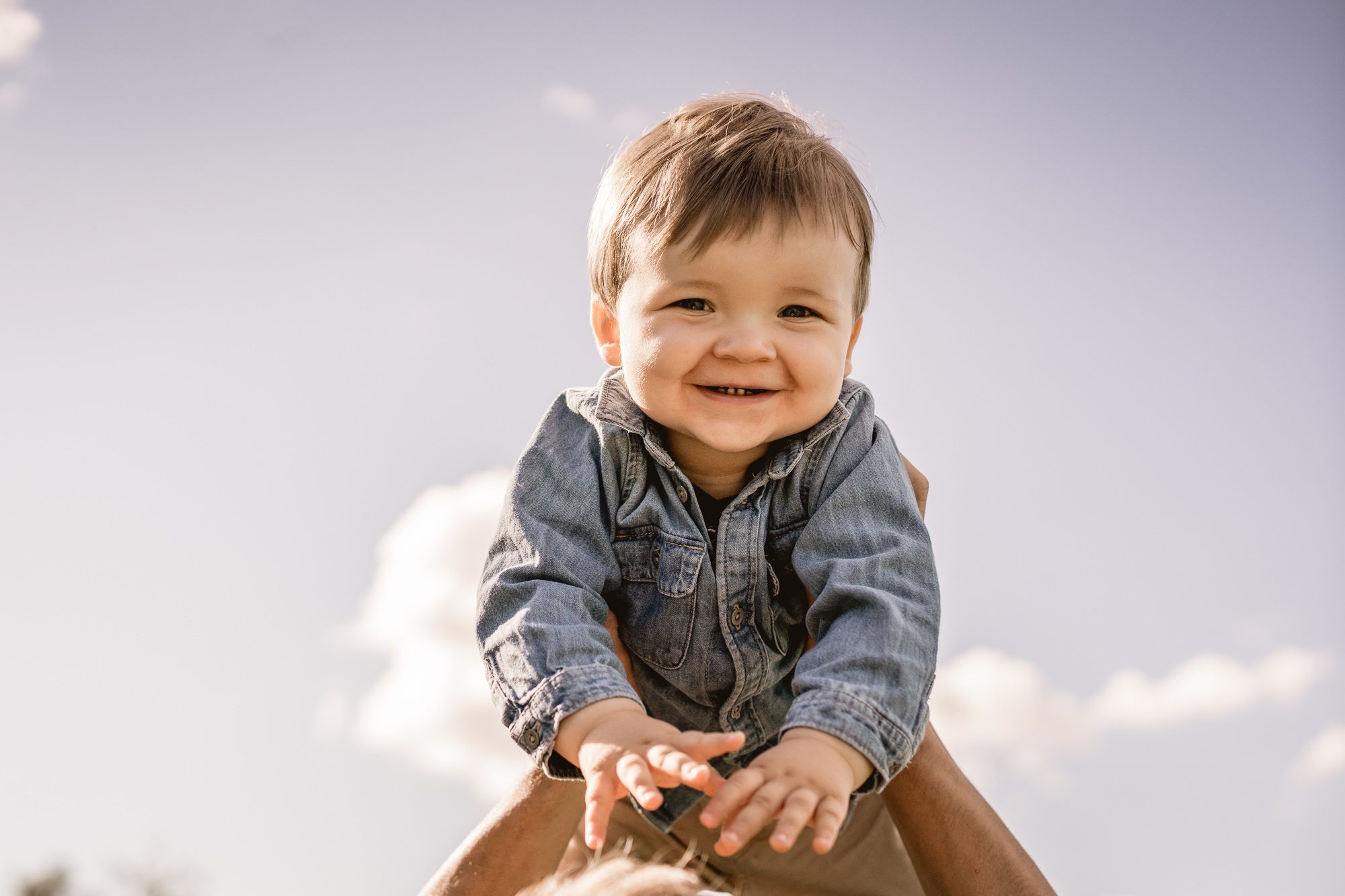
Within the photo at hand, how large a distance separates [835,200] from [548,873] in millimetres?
2178

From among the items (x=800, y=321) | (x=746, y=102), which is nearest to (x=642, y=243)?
(x=800, y=321)

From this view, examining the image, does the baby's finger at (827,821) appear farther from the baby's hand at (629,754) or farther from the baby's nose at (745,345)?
the baby's nose at (745,345)

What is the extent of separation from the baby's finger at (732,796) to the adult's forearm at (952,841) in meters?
1.45

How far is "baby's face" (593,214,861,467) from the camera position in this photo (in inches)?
101

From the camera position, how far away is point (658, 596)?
110 inches

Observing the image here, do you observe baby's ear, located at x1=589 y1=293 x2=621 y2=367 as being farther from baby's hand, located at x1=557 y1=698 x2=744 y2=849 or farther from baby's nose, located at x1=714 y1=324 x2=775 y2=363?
baby's hand, located at x1=557 y1=698 x2=744 y2=849

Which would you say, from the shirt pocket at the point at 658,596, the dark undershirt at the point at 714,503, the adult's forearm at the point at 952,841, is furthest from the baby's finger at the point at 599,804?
the adult's forearm at the point at 952,841

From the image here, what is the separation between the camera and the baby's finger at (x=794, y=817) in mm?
1869

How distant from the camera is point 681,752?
2.01 meters

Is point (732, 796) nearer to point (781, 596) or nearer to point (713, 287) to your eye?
point (781, 596)

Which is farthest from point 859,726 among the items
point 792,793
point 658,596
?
point 658,596

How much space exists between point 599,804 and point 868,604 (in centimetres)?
75

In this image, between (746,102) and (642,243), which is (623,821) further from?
(746,102)

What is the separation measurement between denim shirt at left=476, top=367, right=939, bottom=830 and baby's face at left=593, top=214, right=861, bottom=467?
0.52ft
